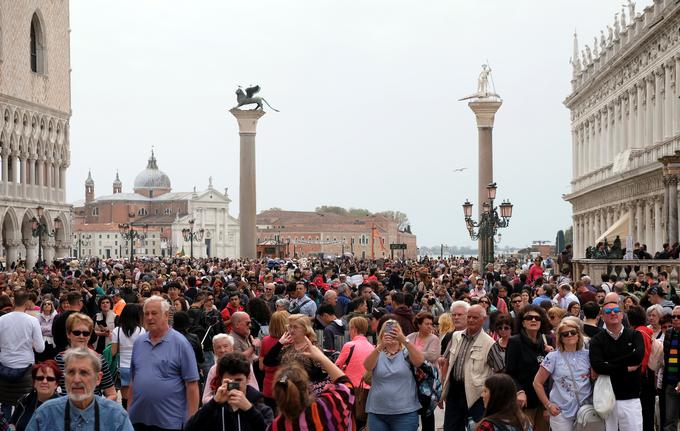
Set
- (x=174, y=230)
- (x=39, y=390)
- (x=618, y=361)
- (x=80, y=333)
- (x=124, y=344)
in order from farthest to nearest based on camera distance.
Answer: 1. (x=174, y=230)
2. (x=124, y=344)
3. (x=618, y=361)
4. (x=80, y=333)
5. (x=39, y=390)

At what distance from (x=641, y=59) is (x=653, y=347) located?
3934 centimetres

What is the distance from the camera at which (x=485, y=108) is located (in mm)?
56750

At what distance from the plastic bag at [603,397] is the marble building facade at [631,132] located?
→ 24009mm

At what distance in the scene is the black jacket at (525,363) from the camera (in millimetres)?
10125

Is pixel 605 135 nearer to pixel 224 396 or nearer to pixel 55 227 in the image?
pixel 55 227

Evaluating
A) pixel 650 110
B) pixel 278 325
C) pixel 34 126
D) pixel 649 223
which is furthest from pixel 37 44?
pixel 278 325

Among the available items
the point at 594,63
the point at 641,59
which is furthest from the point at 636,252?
the point at 594,63

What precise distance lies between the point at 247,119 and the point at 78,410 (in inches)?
2191

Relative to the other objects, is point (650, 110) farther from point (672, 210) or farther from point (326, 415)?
point (326, 415)

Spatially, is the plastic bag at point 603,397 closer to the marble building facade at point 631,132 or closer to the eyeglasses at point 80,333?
the eyeglasses at point 80,333

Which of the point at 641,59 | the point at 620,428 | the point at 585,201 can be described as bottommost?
the point at 620,428

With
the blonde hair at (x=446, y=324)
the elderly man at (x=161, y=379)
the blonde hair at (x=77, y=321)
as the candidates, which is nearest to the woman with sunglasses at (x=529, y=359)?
the blonde hair at (x=446, y=324)

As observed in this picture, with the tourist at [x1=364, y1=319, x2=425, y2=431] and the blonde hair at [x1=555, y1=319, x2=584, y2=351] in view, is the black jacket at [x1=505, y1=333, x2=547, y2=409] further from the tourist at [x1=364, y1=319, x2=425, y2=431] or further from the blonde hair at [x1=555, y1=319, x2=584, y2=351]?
the tourist at [x1=364, y1=319, x2=425, y2=431]

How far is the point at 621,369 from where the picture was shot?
31.7 feet
